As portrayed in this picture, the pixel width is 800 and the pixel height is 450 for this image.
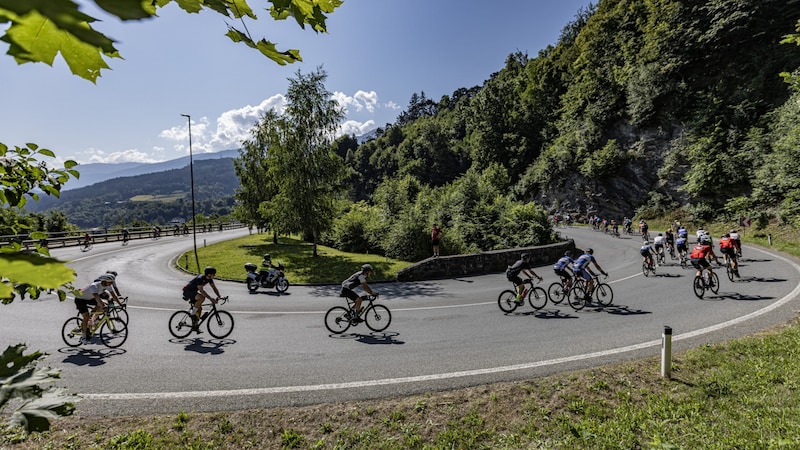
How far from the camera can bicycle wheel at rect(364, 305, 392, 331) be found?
11.1 m

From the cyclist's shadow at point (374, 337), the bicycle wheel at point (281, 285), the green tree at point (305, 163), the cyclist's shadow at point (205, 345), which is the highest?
the green tree at point (305, 163)

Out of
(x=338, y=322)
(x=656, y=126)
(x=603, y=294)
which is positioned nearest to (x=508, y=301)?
(x=603, y=294)

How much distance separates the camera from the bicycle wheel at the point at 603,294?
1282 centimetres

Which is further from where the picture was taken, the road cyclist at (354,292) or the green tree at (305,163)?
the green tree at (305,163)

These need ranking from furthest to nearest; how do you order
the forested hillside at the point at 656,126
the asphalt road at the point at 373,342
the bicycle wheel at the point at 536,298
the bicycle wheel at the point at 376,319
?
the forested hillside at the point at 656,126, the bicycle wheel at the point at 536,298, the bicycle wheel at the point at 376,319, the asphalt road at the point at 373,342

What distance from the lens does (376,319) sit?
11.3 m

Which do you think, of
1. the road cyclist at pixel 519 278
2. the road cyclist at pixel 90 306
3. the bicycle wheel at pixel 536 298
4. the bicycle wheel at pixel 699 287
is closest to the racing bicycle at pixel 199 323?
the road cyclist at pixel 90 306

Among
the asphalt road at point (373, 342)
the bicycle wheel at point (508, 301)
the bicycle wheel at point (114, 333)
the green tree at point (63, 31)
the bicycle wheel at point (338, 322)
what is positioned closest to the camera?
the green tree at point (63, 31)

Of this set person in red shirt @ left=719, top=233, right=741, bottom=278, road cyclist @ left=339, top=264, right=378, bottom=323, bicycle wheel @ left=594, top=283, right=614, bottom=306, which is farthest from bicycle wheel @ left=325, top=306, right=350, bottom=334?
person in red shirt @ left=719, top=233, right=741, bottom=278

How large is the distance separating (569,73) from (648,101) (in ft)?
89.0

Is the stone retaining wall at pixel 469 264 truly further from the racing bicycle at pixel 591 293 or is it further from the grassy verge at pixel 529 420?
the grassy verge at pixel 529 420

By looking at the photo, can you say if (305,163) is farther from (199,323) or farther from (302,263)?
(199,323)

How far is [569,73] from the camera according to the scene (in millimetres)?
65875

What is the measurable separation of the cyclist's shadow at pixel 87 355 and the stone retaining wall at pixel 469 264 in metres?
11.3
